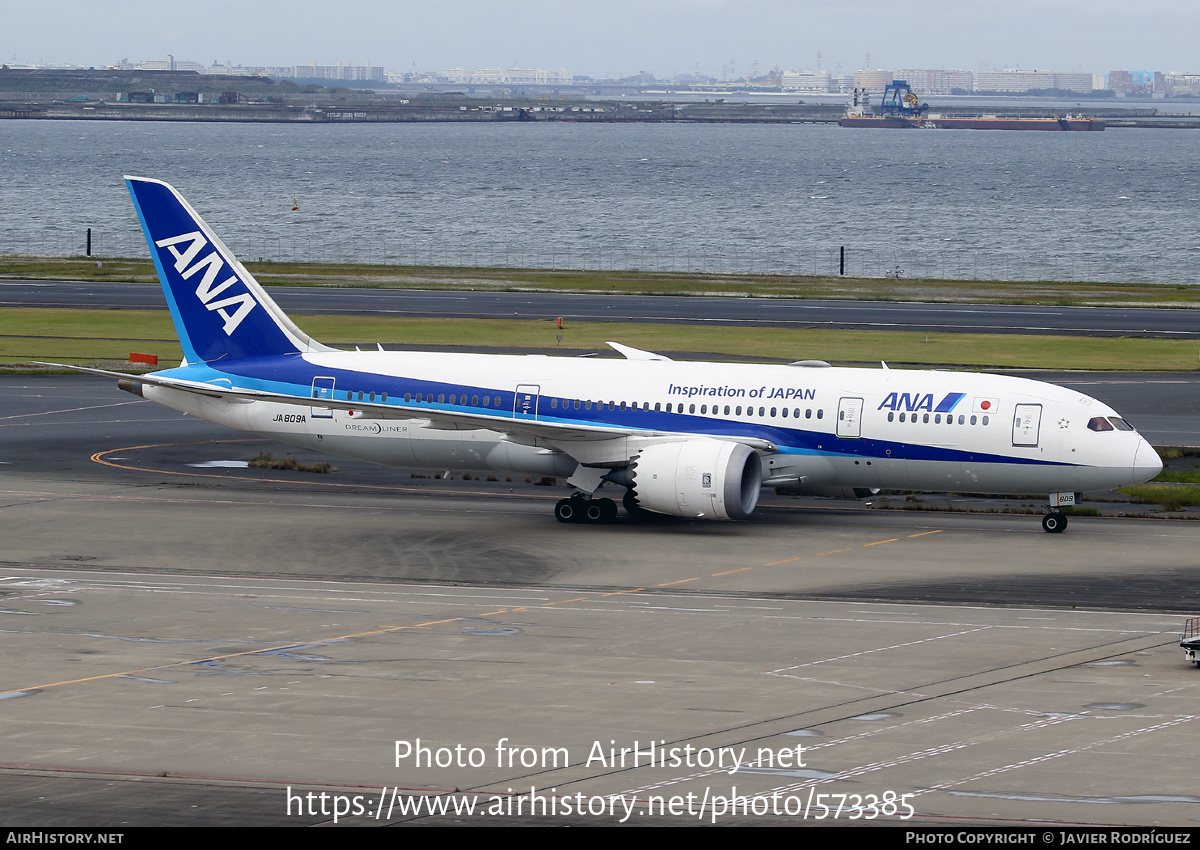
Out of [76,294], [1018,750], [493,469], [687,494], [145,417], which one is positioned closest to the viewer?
[1018,750]

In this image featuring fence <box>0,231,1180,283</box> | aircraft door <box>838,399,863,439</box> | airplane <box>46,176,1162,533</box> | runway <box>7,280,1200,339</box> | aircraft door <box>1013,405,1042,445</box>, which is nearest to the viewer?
aircraft door <box>1013,405,1042,445</box>

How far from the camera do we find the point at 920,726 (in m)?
26.0

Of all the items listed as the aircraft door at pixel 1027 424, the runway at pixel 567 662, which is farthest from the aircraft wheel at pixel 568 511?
the aircraft door at pixel 1027 424

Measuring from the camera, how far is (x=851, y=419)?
45812 mm

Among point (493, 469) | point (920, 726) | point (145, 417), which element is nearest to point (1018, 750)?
point (920, 726)

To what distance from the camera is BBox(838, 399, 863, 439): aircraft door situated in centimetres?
4575

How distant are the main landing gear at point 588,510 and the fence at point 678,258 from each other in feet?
306

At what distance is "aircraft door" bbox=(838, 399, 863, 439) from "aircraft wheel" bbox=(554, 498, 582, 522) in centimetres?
843

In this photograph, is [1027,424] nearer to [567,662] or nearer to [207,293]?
[567,662]

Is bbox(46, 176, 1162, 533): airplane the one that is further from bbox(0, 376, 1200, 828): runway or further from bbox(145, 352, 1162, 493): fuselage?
bbox(0, 376, 1200, 828): runway

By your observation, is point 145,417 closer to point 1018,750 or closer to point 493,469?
point 493,469

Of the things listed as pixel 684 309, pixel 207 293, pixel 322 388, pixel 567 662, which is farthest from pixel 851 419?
pixel 684 309

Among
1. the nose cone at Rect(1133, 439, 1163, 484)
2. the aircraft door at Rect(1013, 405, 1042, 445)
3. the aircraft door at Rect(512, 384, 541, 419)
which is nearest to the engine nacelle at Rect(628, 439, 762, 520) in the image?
the aircraft door at Rect(512, 384, 541, 419)

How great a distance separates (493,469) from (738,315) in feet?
163
